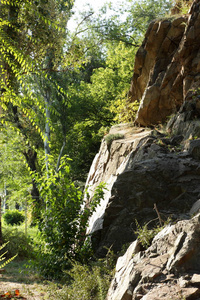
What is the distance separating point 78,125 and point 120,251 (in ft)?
48.0

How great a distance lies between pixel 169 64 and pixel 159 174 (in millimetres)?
5171

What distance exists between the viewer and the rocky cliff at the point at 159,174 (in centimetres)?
267

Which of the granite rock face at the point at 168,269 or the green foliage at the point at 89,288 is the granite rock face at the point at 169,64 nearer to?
the green foliage at the point at 89,288

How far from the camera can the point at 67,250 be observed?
564 centimetres

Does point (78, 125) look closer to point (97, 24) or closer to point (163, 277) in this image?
point (97, 24)

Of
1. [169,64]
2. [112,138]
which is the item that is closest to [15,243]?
[112,138]

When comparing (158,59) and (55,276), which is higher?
(158,59)

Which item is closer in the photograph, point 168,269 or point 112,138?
point 168,269

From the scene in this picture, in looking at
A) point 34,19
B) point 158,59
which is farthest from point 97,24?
point 34,19

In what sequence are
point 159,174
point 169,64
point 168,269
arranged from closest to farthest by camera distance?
point 168,269
point 159,174
point 169,64

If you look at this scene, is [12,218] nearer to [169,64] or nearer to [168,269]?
[169,64]

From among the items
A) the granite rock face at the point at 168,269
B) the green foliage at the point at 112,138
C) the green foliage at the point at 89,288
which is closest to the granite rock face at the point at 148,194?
the green foliage at the point at 89,288

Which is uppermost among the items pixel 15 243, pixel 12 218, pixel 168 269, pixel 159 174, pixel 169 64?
pixel 169 64

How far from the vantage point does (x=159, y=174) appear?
567 centimetres
